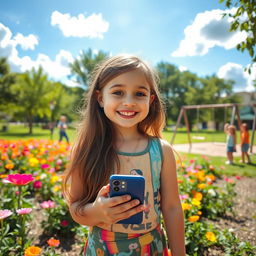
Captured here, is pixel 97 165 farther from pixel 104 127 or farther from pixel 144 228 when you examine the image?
pixel 144 228

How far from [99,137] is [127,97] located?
352 millimetres

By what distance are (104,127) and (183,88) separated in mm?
47288

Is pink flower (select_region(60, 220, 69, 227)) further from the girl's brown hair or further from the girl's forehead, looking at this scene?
the girl's forehead

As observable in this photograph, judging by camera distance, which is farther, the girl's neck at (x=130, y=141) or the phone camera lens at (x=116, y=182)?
the girl's neck at (x=130, y=141)

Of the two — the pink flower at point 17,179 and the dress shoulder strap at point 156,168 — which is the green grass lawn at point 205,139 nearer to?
the pink flower at point 17,179

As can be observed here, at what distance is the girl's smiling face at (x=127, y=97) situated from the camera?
4.05 ft

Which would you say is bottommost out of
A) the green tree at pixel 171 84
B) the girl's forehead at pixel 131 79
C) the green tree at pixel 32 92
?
the girl's forehead at pixel 131 79

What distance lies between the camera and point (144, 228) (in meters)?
1.19

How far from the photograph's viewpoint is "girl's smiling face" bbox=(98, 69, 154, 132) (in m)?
1.23

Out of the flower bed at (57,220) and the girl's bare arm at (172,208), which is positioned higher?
the girl's bare arm at (172,208)

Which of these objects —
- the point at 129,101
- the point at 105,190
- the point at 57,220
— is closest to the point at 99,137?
the point at 129,101

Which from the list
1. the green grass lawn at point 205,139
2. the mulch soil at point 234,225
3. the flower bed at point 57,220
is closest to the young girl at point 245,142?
the green grass lawn at point 205,139

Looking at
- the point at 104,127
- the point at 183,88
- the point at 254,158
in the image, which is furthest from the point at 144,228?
the point at 183,88

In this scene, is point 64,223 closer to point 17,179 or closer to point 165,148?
point 17,179
